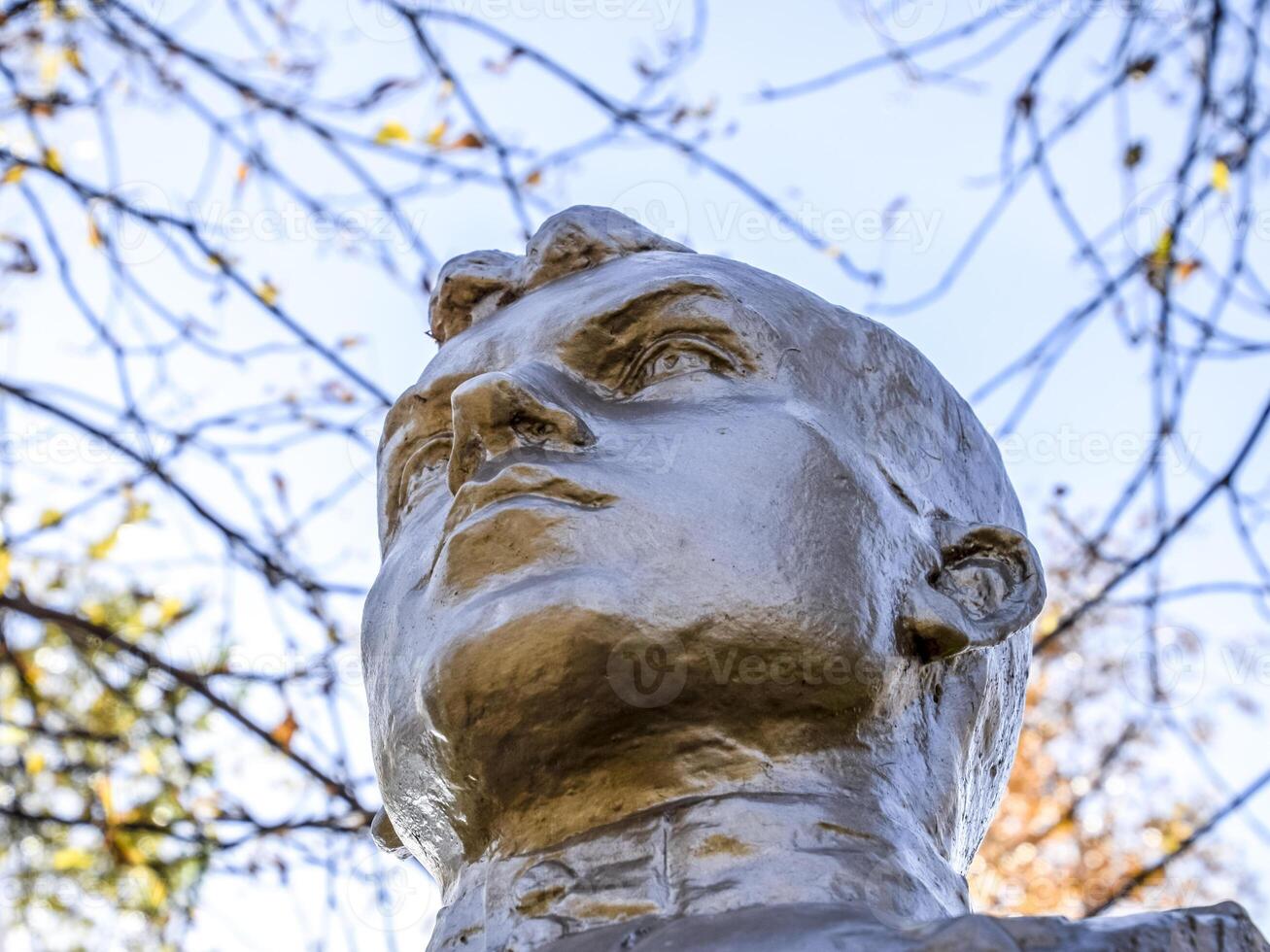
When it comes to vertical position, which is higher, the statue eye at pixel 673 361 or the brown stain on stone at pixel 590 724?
the statue eye at pixel 673 361

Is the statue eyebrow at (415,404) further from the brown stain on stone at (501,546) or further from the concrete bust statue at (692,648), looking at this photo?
the brown stain on stone at (501,546)

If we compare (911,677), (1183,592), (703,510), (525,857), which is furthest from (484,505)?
(1183,592)

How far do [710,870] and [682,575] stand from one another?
1.50 ft

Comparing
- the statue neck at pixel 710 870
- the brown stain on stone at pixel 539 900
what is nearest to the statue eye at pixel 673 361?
the statue neck at pixel 710 870

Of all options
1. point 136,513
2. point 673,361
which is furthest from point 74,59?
point 673,361

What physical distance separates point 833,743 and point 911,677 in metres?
0.24

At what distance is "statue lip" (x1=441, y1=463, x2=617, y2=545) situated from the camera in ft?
9.86

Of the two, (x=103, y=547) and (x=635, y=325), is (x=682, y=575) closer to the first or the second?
(x=635, y=325)

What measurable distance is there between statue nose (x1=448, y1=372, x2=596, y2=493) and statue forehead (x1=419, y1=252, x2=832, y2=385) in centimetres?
30

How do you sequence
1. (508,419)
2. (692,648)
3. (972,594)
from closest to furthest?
(692,648) → (508,419) → (972,594)

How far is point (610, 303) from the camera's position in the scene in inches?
134

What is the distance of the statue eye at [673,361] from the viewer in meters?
3.35

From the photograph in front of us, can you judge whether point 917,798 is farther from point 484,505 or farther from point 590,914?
point 484,505

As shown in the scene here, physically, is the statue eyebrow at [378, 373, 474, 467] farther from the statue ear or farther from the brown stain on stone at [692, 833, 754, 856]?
the brown stain on stone at [692, 833, 754, 856]
